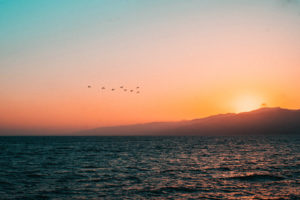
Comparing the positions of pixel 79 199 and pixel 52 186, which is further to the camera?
pixel 52 186

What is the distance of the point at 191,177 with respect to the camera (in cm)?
3450

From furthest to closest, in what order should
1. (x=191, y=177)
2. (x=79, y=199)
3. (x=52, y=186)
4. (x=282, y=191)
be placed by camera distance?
(x=191, y=177) < (x=52, y=186) < (x=282, y=191) < (x=79, y=199)

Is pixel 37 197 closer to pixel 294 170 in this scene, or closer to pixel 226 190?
pixel 226 190

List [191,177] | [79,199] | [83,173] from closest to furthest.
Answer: [79,199] → [191,177] → [83,173]

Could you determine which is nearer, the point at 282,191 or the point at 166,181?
the point at 282,191

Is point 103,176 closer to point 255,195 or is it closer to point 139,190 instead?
point 139,190

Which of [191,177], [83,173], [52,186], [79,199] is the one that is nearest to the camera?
[79,199]

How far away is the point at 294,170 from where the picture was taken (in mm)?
39406

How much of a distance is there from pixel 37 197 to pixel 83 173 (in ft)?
43.7

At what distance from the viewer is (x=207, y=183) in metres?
30.8

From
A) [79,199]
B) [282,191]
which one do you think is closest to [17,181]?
[79,199]

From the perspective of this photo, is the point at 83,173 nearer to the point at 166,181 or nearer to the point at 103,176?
the point at 103,176

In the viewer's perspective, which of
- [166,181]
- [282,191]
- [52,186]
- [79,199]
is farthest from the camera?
[166,181]

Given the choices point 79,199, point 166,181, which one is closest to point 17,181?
point 79,199
